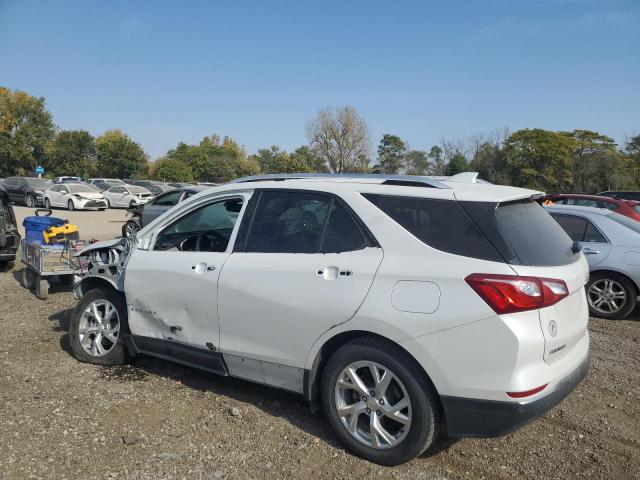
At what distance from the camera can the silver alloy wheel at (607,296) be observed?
261 inches

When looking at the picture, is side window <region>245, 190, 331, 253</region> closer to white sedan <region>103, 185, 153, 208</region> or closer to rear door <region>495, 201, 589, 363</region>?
rear door <region>495, 201, 589, 363</region>

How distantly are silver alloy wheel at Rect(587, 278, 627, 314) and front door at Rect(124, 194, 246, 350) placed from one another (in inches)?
195

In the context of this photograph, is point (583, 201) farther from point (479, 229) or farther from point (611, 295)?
point (479, 229)

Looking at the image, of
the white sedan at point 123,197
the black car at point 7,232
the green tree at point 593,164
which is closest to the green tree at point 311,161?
the green tree at point 593,164

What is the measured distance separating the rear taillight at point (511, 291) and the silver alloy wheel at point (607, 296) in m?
4.53

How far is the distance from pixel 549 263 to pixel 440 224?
2.20 ft

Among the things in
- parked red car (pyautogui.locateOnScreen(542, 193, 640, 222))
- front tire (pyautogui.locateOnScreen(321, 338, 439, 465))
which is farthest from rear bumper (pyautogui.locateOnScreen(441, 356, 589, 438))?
parked red car (pyautogui.locateOnScreen(542, 193, 640, 222))

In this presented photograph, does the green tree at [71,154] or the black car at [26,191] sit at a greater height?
the green tree at [71,154]

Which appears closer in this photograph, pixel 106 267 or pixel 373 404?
pixel 373 404

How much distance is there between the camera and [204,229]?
195 inches

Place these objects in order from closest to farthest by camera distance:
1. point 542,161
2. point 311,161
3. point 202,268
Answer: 1. point 202,268
2. point 542,161
3. point 311,161

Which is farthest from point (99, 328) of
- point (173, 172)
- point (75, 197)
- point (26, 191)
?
point (173, 172)

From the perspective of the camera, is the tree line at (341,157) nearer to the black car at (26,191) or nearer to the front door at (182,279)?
the black car at (26,191)

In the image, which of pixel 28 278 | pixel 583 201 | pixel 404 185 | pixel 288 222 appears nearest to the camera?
pixel 404 185
